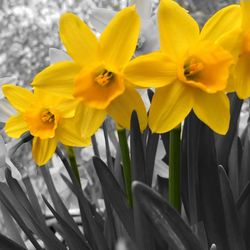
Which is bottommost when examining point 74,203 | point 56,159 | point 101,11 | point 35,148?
point 74,203

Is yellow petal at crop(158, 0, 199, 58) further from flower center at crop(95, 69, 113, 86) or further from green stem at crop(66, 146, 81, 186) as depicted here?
green stem at crop(66, 146, 81, 186)

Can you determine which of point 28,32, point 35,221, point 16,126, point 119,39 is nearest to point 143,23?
point 119,39

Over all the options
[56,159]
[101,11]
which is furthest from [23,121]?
[56,159]

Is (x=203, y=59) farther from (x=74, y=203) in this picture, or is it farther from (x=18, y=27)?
(x=18, y=27)

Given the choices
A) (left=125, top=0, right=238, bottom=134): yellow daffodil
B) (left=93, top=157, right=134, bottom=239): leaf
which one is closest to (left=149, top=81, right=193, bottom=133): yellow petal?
(left=125, top=0, right=238, bottom=134): yellow daffodil

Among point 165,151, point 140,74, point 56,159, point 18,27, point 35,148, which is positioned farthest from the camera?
point 18,27

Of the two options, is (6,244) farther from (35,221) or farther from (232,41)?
(232,41)
